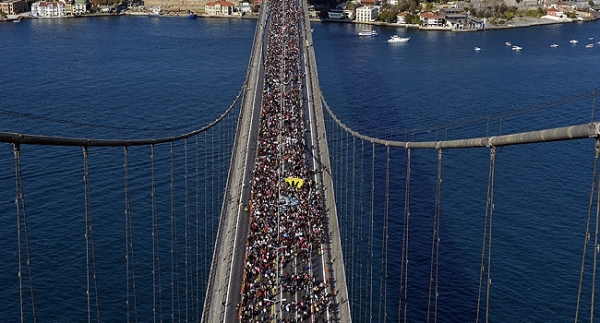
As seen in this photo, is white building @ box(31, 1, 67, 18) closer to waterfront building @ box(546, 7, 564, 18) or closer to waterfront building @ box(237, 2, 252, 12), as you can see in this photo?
waterfront building @ box(237, 2, 252, 12)

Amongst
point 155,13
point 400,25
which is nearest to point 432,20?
point 400,25

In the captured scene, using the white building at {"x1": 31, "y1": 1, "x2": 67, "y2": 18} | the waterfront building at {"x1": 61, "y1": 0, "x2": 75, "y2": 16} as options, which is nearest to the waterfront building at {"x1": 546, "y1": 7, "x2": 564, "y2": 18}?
the waterfront building at {"x1": 61, "y1": 0, "x2": 75, "y2": 16}

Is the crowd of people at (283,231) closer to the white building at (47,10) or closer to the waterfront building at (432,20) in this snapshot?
the waterfront building at (432,20)

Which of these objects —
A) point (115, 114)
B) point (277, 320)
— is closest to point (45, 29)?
point (115, 114)

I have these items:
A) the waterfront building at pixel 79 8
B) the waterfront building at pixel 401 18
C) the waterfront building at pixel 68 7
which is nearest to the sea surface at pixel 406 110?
the waterfront building at pixel 79 8

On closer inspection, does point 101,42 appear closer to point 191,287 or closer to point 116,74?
point 116,74

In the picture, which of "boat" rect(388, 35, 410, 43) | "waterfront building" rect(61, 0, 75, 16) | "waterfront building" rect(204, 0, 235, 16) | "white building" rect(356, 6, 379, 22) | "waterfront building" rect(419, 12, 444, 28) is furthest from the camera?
"waterfront building" rect(204, 0, 235, 16)

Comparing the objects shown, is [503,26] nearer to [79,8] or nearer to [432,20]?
[432,20]
